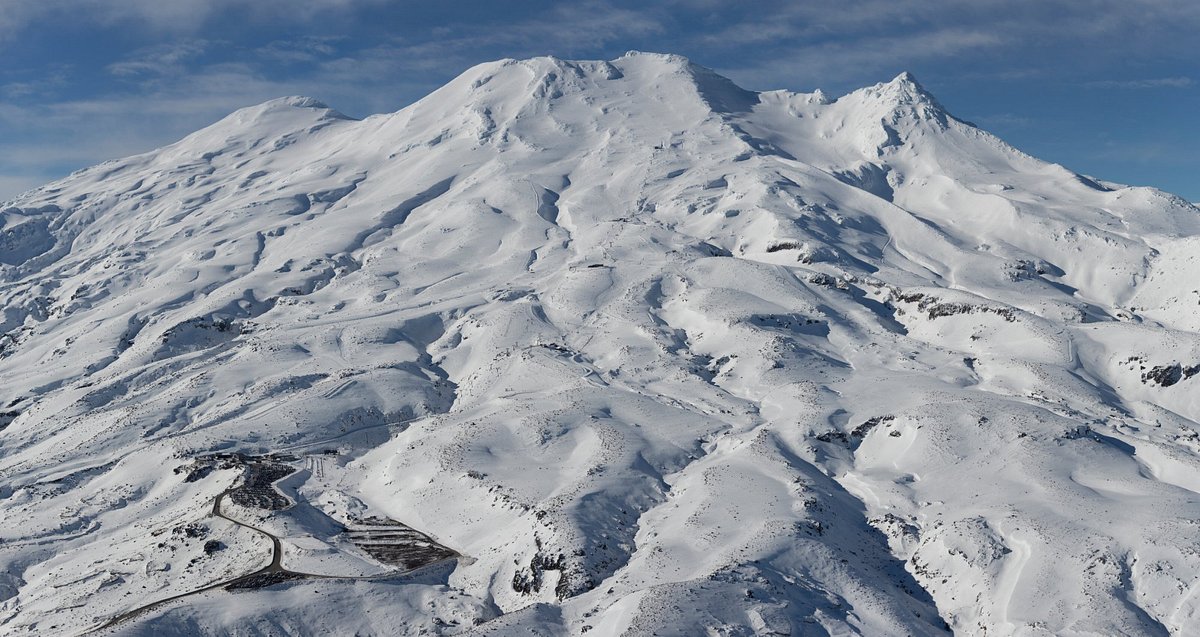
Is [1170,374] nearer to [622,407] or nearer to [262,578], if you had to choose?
[622,407]

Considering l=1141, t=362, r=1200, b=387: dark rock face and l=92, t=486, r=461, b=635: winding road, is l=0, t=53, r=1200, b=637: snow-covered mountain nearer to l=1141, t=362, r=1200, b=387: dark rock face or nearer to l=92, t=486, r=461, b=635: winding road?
l=92, t=486, r=461, b=635: winding road

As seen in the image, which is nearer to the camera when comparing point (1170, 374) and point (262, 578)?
point (262, 578)

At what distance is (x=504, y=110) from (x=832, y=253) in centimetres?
9106

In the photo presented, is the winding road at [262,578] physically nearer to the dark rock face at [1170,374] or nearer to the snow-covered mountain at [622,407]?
the snow-covered mountain at [622,407]

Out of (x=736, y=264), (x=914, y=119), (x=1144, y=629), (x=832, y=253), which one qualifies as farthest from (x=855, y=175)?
(x=1144, y=629)

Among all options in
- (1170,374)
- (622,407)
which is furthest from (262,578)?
(1170,374)

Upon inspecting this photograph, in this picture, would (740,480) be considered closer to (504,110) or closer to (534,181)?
(534,181)

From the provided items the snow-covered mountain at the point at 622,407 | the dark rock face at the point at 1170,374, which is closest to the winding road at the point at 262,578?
the snow-covered mountain at the point at 622,407

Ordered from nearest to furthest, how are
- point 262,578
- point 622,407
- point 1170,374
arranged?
point 262,578, point 622,407, point 1170,374

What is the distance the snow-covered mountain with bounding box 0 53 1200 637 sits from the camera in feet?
184

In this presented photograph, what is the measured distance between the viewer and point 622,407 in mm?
Answer: 81500

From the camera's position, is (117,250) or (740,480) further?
(117,250)

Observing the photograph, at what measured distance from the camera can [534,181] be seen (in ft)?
519

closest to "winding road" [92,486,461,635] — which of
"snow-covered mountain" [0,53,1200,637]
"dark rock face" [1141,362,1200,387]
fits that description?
"snow-covered mountain" [0,53,1200,637]
